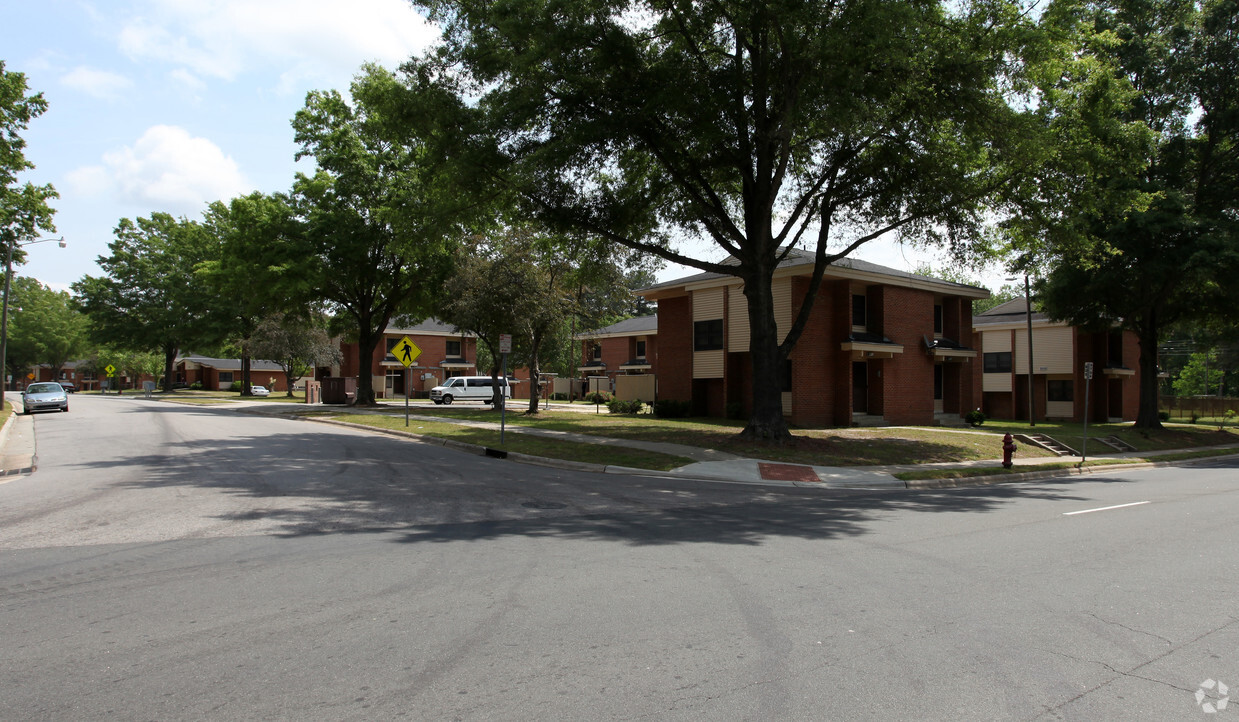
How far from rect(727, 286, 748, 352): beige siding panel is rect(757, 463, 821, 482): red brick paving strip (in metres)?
13.3

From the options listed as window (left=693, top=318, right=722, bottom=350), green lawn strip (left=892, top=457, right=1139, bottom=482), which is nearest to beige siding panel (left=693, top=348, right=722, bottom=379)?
window (left=693, top=318, right=722, bottom=350)

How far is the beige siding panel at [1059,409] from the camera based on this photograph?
142ft

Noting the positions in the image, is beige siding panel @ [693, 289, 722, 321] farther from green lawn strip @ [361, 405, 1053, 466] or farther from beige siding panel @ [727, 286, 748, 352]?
green lawn strip @ [361, 405, 1053, 466]

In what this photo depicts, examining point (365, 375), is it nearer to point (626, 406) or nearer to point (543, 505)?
point (626, 406)

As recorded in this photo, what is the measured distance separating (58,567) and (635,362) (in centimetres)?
4924

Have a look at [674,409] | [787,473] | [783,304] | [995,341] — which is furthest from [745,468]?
[995,341]

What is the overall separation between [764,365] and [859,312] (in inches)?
472

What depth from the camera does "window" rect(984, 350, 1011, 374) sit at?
45156 millimetres

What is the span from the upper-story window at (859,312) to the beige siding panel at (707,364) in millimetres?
5733

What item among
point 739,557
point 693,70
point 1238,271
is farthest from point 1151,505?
point 1238,271

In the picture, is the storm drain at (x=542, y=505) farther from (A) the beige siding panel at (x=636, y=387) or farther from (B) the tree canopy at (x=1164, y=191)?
(A) the beige siding panel at (x=636, y=387)

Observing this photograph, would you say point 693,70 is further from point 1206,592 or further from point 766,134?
point 1206,592

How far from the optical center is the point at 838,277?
95.8ft

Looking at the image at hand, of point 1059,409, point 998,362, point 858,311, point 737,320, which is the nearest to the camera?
point 858,311
